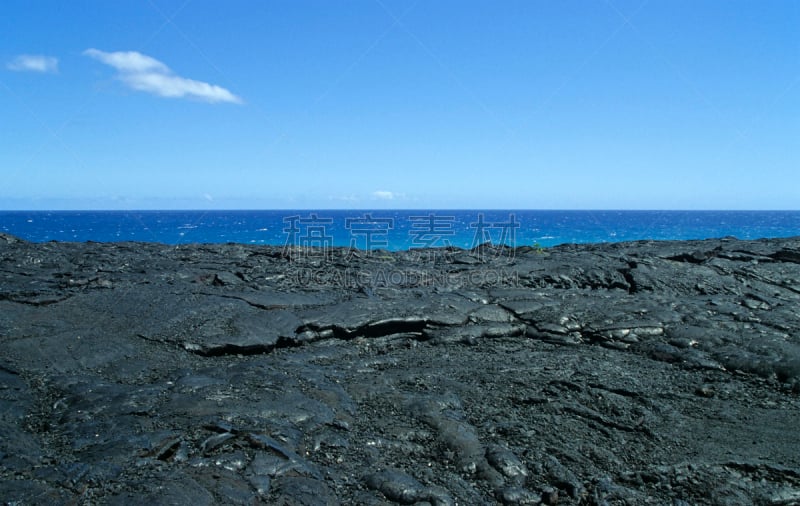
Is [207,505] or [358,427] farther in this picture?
[358,427]

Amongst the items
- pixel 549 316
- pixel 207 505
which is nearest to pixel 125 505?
pixel 207 505

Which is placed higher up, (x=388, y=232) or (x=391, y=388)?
(x=391, y=388)

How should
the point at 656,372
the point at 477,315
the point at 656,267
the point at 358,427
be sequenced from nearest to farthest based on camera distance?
the point at 358,427 → the point at 656,372 → the point at 477,315 → the point at 656,267

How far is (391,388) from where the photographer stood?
16.2 feet

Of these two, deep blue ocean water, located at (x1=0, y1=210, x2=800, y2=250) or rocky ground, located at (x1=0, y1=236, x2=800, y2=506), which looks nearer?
rocky ground, located at (x1=0, y1=236, x2=800, y2=506)

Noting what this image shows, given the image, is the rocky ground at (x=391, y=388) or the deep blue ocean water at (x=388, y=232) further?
the deep blue ocean water at (x=388, y=232)

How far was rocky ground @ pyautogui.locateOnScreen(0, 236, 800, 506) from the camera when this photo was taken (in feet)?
11.2

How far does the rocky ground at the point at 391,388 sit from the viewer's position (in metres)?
3.41

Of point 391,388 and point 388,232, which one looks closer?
point 391,388

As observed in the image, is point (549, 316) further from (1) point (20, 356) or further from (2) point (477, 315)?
(1) point (20, 356)

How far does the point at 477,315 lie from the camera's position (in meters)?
7.15

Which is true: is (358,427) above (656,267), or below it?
below

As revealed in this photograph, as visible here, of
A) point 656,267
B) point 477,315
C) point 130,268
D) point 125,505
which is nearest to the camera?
point 125,505

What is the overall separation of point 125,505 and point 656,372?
506 centimetres
